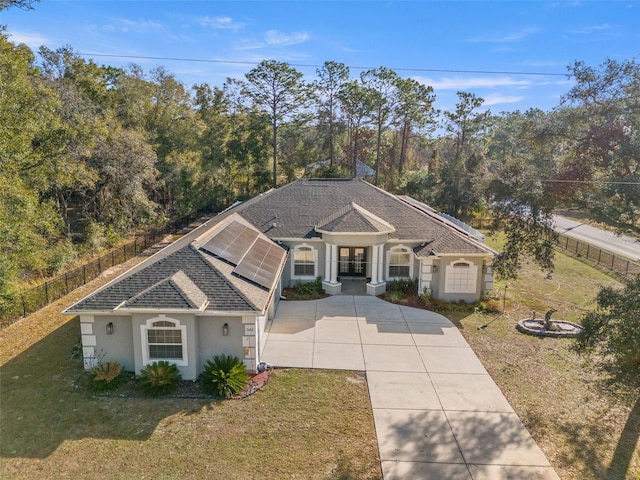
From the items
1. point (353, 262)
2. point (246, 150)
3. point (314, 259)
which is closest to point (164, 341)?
point (314, 259)

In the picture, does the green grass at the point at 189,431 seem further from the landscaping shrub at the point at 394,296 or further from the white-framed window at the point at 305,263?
the white-framed window at the point at 305,263

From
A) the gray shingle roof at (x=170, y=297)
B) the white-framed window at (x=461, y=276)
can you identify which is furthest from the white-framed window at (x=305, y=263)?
the gray shingle roof at (x=170, y=297)

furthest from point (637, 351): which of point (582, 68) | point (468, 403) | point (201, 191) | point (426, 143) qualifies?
point (426, 143)

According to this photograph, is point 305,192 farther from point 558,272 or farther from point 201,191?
point 201,191

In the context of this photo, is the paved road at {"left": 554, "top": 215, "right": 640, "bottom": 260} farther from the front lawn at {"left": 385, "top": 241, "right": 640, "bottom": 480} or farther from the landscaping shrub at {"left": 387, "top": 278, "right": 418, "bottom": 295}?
the front lawn at {"left": 385, "top": 241, "right": 640, "bottom": 480}

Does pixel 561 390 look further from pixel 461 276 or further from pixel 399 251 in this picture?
pixel 399 251

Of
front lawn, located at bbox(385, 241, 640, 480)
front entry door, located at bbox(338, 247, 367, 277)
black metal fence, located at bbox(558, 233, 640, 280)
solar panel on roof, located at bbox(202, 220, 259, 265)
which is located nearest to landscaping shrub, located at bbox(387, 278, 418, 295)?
front lawn, located at bbox(385, 241, 640, 480)
